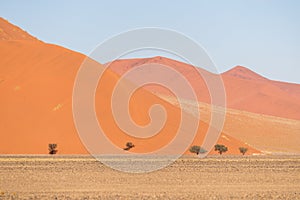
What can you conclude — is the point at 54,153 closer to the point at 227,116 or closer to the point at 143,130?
the point at 143,130

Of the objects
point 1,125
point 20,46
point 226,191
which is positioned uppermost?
point 20,46

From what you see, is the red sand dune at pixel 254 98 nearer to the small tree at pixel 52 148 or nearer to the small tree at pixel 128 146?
the small tree at pixel 128 146

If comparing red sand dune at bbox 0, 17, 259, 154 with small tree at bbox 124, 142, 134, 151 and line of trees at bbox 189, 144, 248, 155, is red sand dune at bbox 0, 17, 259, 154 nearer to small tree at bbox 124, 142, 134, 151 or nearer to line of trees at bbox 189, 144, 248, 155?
small tree at bbox 124, 142, 134, 151

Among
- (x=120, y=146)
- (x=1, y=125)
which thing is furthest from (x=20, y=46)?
(x=120, y=146)

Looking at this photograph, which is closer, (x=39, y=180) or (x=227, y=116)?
(x=39, y=180)

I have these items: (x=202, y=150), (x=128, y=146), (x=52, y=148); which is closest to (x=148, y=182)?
(x=52, y=148)

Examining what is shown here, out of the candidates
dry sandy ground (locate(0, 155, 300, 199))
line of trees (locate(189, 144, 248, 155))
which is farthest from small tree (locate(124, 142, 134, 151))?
dry sandy ground (locate(0, 155, 300, 199))
